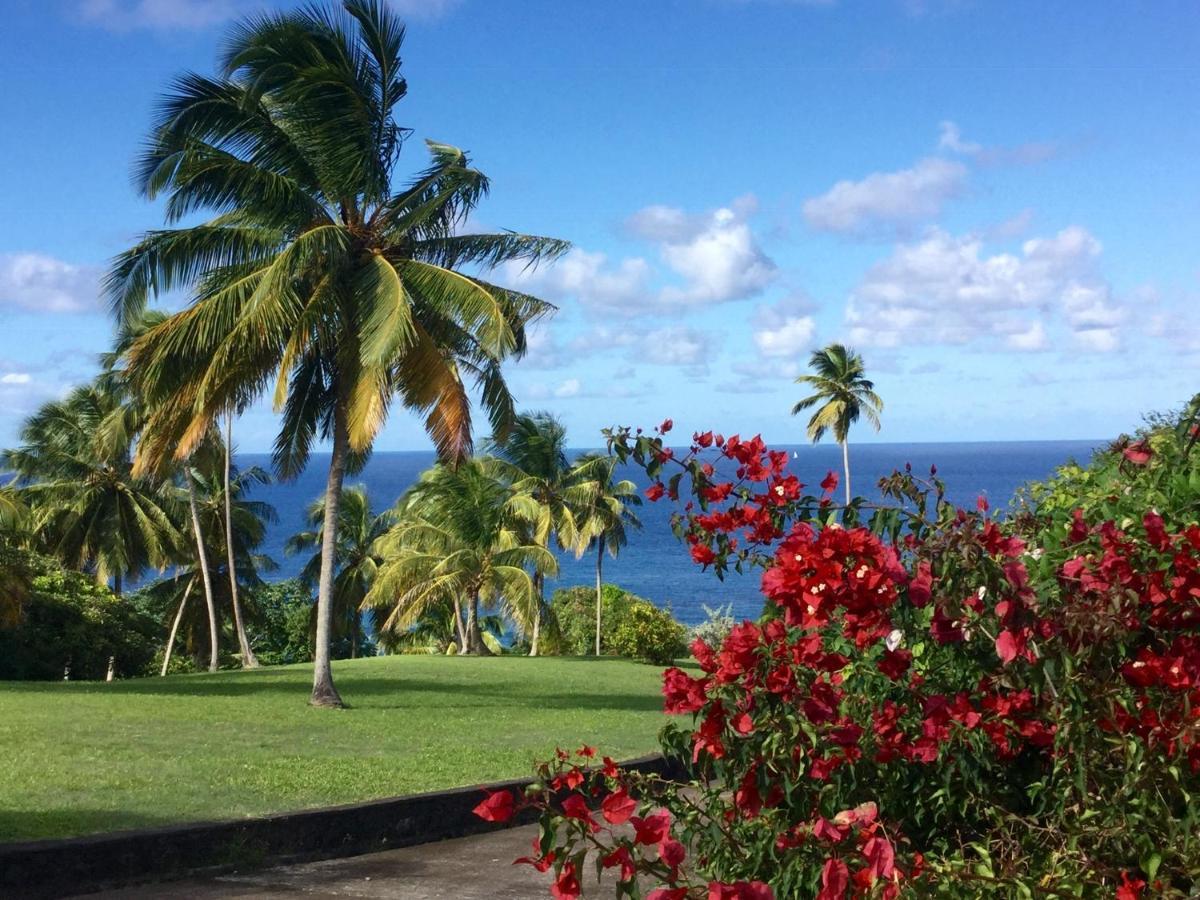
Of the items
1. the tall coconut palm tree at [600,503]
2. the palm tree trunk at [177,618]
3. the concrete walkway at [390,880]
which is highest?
the tall coconut palm tree at [600,503]

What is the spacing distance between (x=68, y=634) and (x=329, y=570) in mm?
12068

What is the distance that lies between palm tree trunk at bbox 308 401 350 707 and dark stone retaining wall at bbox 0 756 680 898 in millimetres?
8842

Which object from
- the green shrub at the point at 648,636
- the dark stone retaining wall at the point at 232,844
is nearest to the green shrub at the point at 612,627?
the green shrub at the point at 648,636

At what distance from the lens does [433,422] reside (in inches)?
678

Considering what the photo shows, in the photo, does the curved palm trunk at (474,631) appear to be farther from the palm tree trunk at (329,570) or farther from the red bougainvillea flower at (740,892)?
the red bougainvillea flower at (740,892)

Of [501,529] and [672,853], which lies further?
[501,529]

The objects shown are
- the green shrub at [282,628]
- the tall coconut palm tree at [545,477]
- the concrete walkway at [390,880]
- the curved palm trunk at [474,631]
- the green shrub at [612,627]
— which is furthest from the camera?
the green shrub at [282,628]

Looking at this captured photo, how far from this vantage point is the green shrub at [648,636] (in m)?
31.9

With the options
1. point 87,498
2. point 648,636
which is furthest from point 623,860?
point 87,498

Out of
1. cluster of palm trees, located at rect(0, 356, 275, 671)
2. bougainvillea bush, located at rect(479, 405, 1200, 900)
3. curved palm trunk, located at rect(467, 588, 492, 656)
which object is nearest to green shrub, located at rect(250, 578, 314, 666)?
cluster of palm trees, located at rect(0, 356, 275, 671)

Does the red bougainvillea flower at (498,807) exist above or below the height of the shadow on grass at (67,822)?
above

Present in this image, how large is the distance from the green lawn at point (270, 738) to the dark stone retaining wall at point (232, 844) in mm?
491

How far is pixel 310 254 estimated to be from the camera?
52.5 ft

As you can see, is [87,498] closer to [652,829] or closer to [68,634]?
[68,634]
